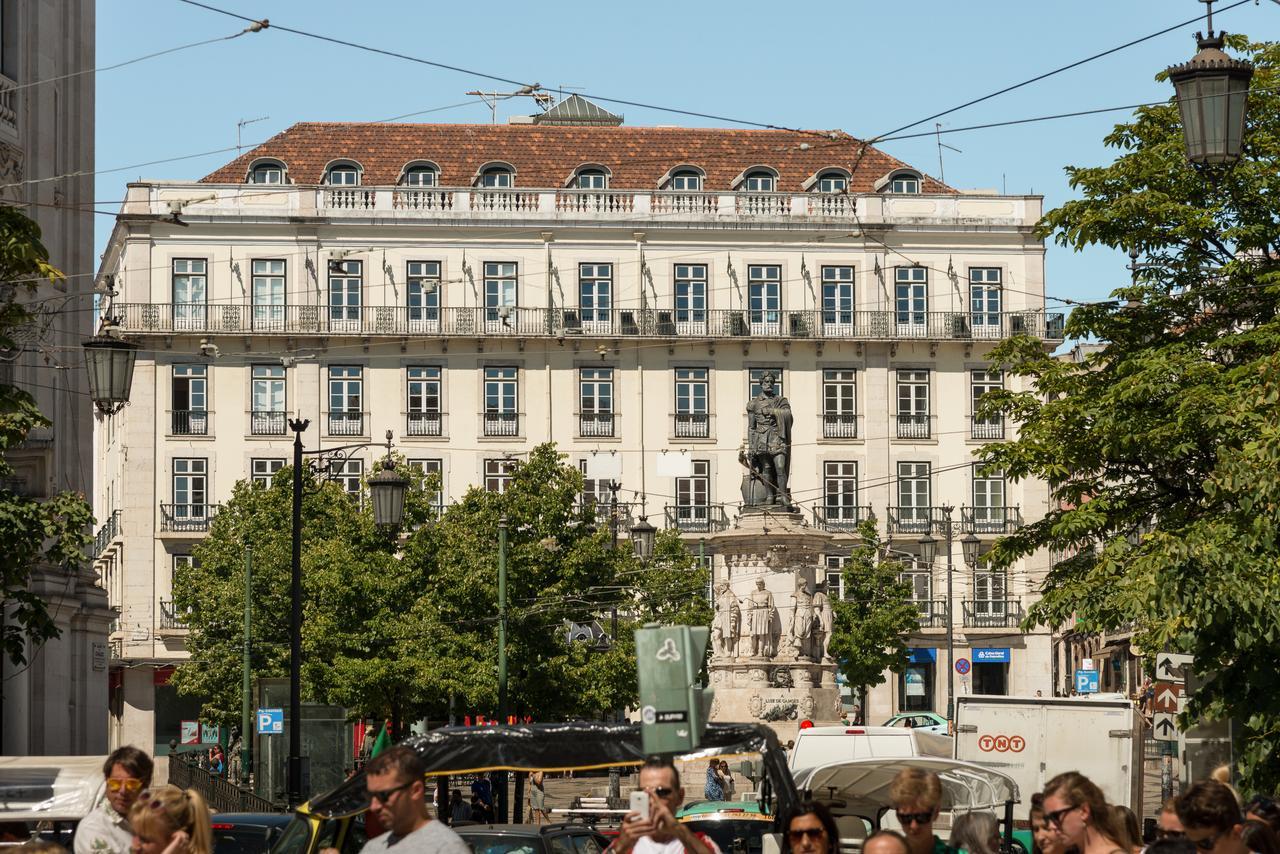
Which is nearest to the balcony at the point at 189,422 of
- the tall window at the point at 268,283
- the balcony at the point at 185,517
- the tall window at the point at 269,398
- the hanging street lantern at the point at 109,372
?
the tall window at the point at 269,398

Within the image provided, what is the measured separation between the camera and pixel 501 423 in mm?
77500

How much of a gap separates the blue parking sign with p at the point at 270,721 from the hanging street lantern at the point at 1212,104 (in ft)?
89.5

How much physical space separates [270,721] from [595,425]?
3706 centimetres

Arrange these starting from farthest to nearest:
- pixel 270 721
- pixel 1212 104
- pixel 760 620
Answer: pixel 760 620 → pixel 270 721 → pixel 1212 104

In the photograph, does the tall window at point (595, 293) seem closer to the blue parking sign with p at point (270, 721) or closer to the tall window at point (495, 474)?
the tall window at point (495, 474)

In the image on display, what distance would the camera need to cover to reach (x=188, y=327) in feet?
251

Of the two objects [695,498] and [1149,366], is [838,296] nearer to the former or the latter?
[695,498]

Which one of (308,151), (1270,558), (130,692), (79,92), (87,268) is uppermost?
(308,151)

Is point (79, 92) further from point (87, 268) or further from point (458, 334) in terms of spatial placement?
point (458, 334)

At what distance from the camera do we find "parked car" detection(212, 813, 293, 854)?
832 inches

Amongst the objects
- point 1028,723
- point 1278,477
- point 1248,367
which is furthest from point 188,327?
point 1278,477

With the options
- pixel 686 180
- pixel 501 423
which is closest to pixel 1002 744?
pixel 501 423

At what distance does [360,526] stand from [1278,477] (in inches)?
1484

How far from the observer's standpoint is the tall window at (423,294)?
77625 mm
